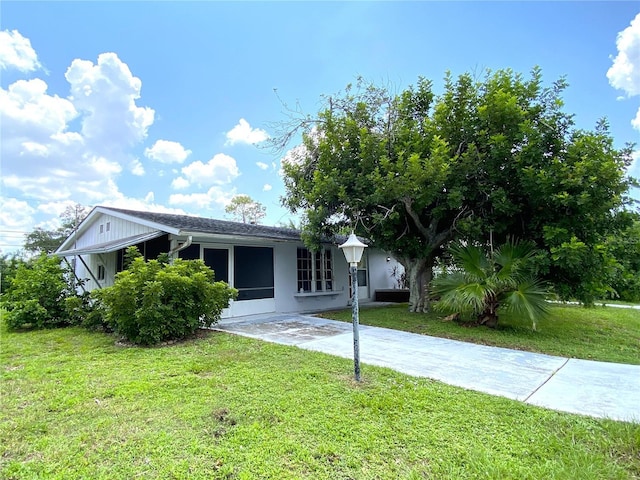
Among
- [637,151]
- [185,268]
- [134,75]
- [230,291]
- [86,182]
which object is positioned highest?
[134,75]

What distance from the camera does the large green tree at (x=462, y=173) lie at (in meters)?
7.68

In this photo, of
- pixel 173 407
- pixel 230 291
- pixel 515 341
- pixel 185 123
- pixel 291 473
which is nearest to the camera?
pixel 291 473

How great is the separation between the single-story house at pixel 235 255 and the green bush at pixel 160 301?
4.88 ft

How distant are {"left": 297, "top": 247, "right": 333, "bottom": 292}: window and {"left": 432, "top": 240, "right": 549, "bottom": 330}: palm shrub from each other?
488 cm

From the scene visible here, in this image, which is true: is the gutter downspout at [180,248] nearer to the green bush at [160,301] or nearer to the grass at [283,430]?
the green bush at [160,301]

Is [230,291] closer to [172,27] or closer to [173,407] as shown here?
[173,407]

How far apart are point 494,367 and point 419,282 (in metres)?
6.00

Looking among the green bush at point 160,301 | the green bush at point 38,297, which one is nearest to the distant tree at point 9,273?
the green bush at point 38,297

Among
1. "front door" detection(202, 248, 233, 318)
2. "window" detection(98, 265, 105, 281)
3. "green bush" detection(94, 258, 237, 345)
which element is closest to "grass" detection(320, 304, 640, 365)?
"front door" detection(202, 248, 233, 318)

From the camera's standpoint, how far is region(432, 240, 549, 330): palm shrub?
7.63 meters

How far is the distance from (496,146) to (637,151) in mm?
3363

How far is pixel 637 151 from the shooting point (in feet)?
27.4

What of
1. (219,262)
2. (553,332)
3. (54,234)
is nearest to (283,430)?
(219,262)

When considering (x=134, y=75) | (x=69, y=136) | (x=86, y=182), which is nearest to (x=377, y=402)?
(x=134, y=75)
